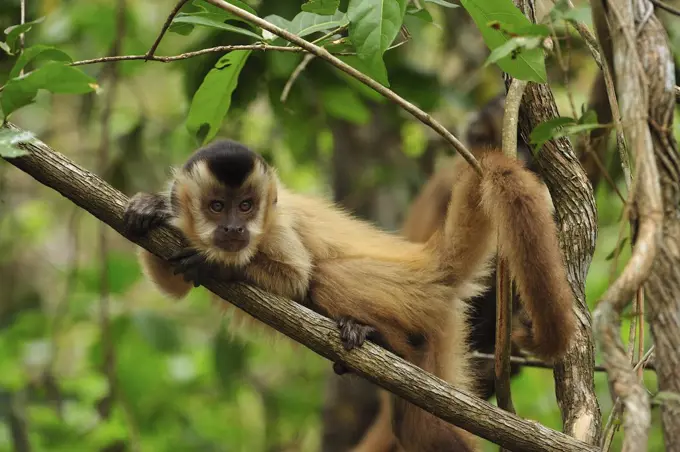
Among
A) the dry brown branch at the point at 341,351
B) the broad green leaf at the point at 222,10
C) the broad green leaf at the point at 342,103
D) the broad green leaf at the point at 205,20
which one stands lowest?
the dry brown branch at the point at 341,351

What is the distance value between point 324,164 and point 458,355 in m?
4.44

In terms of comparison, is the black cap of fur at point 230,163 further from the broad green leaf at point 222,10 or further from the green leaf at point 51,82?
the green leaf at point 51,82

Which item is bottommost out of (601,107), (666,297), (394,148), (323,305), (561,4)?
(666,297)

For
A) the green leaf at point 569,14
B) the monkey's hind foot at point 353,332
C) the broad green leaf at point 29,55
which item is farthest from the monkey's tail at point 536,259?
the broad green leaf at point 29,55

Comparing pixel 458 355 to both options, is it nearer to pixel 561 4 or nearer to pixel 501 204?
pixel 501 204

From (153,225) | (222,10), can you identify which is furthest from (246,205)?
(222,10)

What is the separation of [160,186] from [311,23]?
3.32m

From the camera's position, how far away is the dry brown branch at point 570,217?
3.81 m

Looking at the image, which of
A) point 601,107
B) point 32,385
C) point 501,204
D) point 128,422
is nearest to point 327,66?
point 601,107

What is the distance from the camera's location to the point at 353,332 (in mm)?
3963

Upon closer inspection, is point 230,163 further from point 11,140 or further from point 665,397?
point 665,397

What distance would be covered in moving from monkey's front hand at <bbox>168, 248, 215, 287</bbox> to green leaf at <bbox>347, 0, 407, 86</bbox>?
58.9 inches

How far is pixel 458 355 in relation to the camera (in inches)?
197

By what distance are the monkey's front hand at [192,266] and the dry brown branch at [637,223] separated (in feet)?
7.51
